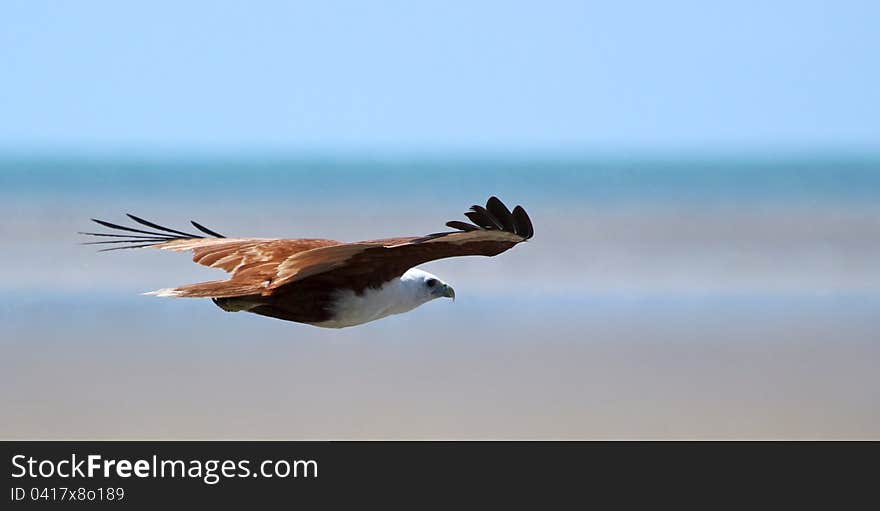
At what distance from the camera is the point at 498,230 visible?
7.27m

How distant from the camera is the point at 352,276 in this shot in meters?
7.87

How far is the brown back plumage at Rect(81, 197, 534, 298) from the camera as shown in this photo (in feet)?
23.7

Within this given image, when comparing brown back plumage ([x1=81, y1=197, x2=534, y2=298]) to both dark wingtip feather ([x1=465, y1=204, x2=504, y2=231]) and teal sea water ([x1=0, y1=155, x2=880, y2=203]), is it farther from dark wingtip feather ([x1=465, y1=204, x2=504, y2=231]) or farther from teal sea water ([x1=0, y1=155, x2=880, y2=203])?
teal sea water ([x1=0, y1=155, x2=880, y2=203])

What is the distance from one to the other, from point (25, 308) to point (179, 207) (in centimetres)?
2166

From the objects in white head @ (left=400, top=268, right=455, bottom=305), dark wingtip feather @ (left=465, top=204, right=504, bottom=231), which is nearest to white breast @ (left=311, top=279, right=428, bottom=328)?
white head @ (left=400, top=268, right=455, bottom=305)

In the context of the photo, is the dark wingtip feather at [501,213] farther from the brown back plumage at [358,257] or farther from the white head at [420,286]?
the white head at [420,286]

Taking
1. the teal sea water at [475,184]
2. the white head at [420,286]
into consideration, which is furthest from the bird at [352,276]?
the teal sea water at [475,184]

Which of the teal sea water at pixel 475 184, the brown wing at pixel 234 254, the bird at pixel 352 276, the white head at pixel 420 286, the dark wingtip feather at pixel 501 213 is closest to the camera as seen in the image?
the dark wingtip feather at pixel 501 213

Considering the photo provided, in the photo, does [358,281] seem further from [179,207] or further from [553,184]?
[553,184]

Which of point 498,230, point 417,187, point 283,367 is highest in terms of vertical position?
point 417,187

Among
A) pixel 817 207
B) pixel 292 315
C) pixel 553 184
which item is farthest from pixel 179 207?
pixel 292 315

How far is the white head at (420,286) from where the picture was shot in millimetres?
8148

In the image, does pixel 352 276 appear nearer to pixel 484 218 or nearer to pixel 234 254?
pixel 484 218

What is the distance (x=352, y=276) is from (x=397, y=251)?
0.41 m
